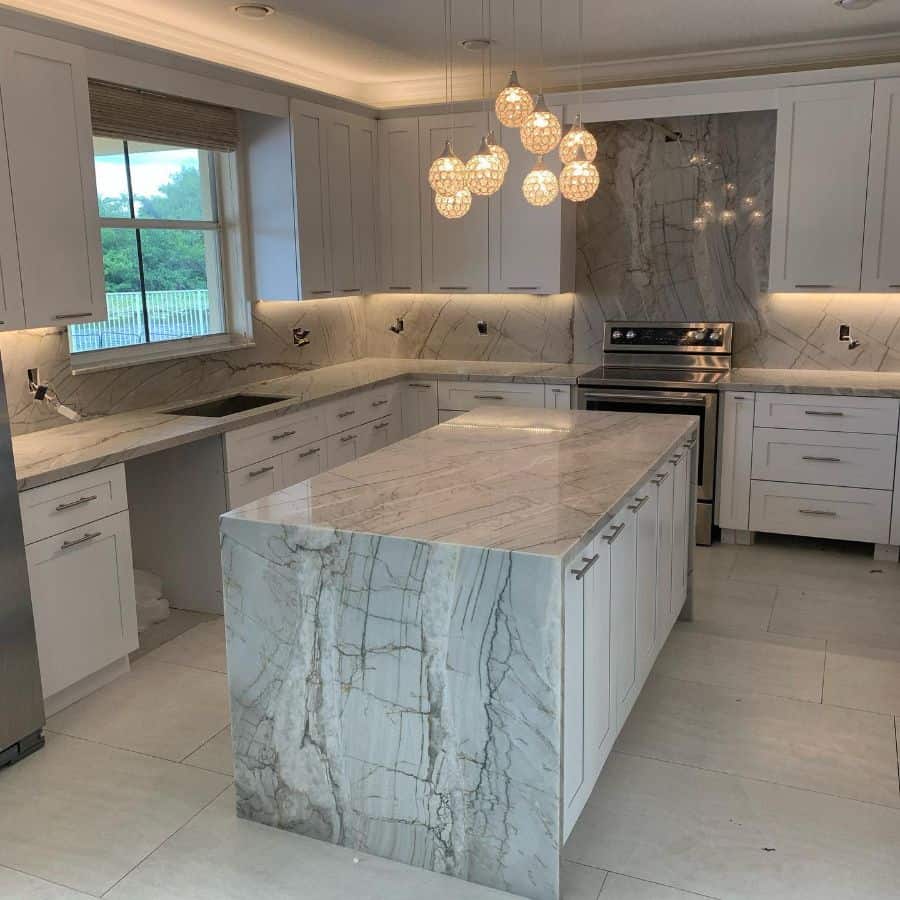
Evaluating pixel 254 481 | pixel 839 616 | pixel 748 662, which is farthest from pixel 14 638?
pixel 839 616

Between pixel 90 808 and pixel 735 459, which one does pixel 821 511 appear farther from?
pixel 90 808

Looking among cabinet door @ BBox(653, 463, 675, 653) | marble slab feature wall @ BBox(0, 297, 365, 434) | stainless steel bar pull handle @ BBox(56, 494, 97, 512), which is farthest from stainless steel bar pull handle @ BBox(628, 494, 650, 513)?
marble slab feature wall @ BBox(0, 297, 365, 434)

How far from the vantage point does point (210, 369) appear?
4.70 meters

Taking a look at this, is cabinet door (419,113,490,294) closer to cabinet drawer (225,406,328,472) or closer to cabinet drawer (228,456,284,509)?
cabinet drawer (225,406,328,472)

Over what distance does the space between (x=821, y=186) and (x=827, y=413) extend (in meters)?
1.18

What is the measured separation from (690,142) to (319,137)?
2122mm

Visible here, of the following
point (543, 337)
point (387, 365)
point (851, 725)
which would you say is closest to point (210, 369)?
point (387, 365)

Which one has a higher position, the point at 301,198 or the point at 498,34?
the point at 498,34

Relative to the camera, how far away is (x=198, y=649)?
3.76 metres

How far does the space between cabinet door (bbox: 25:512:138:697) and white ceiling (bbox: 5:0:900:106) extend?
2120 mm

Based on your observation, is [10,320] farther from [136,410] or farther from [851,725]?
[851,725]

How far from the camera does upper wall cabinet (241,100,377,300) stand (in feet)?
15.8

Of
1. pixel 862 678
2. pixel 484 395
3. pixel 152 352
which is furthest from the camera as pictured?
pixel 484 395

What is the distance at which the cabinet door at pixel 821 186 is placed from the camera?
459 centimetres
